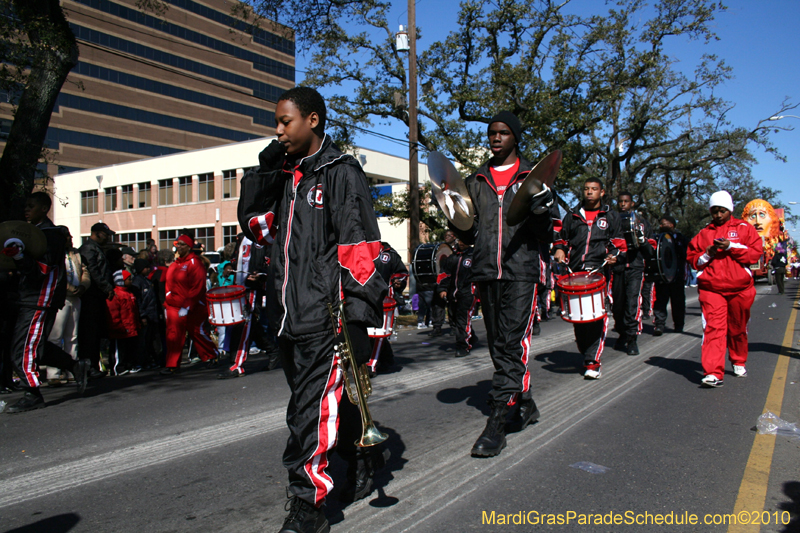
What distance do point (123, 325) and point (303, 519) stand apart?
678 centimetres

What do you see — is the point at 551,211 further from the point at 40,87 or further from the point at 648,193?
the point at 648,193

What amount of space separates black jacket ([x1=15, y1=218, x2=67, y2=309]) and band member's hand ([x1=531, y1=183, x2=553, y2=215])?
495cm

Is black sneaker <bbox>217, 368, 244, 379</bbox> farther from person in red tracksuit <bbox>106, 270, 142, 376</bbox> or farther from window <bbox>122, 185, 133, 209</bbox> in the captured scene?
window <bbox>122, 185, 133, 209</bbox>

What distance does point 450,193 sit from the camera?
170 inches

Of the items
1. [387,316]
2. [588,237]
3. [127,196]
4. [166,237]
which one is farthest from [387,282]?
[127,196]

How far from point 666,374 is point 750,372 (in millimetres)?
1018

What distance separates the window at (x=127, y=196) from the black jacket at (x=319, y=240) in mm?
52780

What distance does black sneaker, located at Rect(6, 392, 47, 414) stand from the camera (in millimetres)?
5816

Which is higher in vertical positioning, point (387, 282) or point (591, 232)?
point (591, 232)

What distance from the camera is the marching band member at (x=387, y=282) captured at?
7.13 m

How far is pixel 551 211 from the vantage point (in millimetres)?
4188

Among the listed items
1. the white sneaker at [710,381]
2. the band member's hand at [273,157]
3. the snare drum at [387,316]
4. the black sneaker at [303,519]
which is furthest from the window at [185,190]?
the black sneaker at [303,519]

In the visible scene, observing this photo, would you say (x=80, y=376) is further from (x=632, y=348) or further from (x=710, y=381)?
(x=632, y=348)

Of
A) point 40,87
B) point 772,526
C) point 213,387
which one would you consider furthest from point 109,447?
point 40,87
